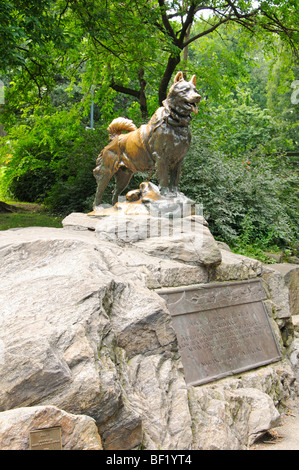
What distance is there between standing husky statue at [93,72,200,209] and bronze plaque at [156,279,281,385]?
57.8 inches

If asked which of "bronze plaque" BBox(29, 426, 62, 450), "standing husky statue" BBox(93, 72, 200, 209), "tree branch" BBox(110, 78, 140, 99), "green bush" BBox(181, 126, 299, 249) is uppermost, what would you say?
"tree branch" BBox(110, 78, 140, 99)

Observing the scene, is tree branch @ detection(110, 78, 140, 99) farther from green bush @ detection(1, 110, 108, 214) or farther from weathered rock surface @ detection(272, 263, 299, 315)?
weathered rock surface @ detection(272, 263, 299, 315)

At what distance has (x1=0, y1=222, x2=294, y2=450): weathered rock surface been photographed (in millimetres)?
2535

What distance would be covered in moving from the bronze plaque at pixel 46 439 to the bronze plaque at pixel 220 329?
1.76 meters

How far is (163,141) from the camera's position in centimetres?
516

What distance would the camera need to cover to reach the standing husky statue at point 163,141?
4.95 metres

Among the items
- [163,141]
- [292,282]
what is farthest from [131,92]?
[163,141]

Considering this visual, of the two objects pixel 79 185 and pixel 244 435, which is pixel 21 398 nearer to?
pixel 244 435

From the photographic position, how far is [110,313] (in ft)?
11.1

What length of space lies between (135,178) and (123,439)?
7.56 m

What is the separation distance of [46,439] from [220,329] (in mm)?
2470

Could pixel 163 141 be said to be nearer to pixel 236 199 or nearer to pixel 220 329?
pixel 220 329

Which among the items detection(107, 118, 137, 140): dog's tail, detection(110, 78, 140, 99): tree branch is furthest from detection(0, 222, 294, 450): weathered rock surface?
detection(110, 78, 140, 99): tree branch

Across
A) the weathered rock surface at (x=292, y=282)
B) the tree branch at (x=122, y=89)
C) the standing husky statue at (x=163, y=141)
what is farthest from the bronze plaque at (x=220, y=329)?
the tree branch at (x=122, y=89)
